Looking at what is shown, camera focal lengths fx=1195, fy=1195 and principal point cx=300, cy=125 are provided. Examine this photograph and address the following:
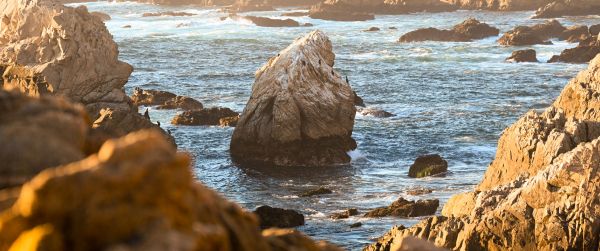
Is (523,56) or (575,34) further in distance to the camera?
(575,34)

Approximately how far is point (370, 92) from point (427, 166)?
21230mm

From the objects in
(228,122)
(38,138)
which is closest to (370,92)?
(228,122)

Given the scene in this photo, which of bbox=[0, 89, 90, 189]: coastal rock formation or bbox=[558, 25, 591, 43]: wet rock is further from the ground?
bbox=[0, 89, 90, 189]: coastal rock formation

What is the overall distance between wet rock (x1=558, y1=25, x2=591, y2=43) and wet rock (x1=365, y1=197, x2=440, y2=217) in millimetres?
55229

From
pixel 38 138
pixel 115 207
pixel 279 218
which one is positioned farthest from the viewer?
pixel 279 218

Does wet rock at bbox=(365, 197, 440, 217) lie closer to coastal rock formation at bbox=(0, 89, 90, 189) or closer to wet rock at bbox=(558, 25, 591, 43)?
coastal rock formation at bbox=(0, 89, 90, 189)

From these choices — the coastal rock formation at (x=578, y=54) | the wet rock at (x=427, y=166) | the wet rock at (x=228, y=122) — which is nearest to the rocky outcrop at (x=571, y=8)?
the coastal rock formation at (x=578, y=54)

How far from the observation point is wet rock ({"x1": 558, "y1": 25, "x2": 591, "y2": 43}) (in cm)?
8944

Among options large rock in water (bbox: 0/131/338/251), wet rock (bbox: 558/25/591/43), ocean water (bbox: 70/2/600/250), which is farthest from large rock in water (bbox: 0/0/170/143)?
wet rock (bbox: 558/25/591/43)

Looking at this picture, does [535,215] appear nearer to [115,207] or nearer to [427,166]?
[115,207]

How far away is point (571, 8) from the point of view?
111 metres

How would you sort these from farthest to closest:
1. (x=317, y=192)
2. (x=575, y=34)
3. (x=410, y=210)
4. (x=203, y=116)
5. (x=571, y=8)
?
1. (x=571, y=8)
2. (x=575, y=34)
3. (x=203, y=116)
4. (x=317, y=192)
5. (x=410, y=210)

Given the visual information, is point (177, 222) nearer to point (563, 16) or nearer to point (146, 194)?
point (146, 194)

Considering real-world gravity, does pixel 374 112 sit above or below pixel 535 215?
below
